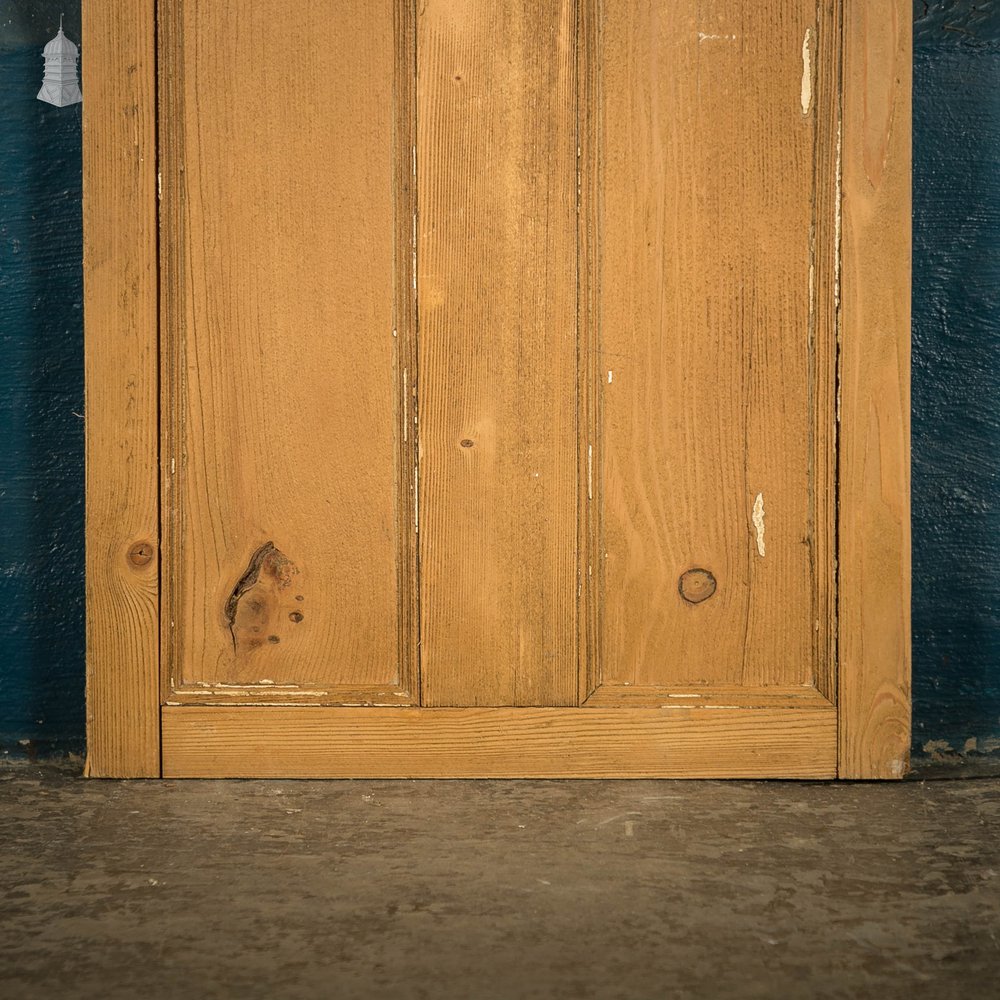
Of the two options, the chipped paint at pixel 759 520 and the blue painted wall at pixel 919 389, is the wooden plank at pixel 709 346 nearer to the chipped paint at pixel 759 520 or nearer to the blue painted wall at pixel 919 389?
the chipped paint at pixel 759 520

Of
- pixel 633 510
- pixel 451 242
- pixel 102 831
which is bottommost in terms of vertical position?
pixel 102 831

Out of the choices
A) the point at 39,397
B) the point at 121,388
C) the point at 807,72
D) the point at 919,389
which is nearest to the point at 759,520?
the point at 919,389

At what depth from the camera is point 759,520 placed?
135cm

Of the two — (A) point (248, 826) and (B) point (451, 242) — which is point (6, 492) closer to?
(A) point (248, 826)

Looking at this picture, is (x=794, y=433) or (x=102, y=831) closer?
(x=102, y=831)

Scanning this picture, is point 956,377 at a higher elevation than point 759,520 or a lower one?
higher

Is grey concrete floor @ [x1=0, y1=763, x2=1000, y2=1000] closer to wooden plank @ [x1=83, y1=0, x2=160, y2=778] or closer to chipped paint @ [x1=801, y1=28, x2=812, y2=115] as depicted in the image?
wooden plank @ [x1=83, y1=0, x2=160, y2=778]

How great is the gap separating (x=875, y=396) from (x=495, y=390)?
543 mm

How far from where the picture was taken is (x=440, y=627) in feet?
4.46

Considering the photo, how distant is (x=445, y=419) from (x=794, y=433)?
50 cm

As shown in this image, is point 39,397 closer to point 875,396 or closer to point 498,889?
point 498,889

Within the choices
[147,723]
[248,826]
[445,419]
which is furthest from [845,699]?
[147,723]

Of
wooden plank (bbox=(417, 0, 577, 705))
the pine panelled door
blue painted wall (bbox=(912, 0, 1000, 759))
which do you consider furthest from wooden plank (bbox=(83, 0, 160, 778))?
blue painted wall (bbox=(912, 0, 1000, 759))

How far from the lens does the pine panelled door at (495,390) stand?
1.32m
